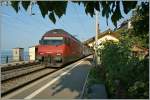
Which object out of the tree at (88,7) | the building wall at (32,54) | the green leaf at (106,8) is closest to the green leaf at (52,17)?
the tree at (88,7)

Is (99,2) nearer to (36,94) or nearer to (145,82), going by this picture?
(145,82)

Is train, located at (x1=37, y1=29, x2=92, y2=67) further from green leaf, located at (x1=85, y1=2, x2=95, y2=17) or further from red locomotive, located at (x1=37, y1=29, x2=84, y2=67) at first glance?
green leaf, located at (x1=85, y1=2, x2=95, y2=17)

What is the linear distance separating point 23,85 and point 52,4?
44.3ft

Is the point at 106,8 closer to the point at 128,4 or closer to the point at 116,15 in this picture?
the point at 116,15

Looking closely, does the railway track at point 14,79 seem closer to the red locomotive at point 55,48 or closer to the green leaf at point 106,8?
the red locomotive at point 55,48

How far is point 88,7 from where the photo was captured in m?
4.20

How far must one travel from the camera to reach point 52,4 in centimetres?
398

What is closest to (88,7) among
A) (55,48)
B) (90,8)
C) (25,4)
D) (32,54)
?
(90,8)

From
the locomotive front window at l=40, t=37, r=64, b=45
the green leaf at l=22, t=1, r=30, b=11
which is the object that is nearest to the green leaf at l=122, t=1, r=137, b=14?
the green leaf at l=22, t=1, r=30, b=11

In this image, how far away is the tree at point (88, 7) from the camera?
3.92 metres

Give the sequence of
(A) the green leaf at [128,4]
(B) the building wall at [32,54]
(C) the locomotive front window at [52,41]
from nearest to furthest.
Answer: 1. (A) the green leaf at [128,4]
2. (C) the locomotive front window at [52,41]
3. (B) the building wall at [32,54]

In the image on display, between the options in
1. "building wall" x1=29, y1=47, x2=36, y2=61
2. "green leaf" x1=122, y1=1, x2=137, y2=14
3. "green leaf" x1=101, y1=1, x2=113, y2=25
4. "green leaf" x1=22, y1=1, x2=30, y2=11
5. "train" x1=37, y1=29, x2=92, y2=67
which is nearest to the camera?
"green leaf" x1=22, y1=1, x2=30, y2=11

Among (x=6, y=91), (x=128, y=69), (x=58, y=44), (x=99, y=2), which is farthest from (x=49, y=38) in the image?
(x=99, y=2)

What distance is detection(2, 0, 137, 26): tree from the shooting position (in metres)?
3.92
